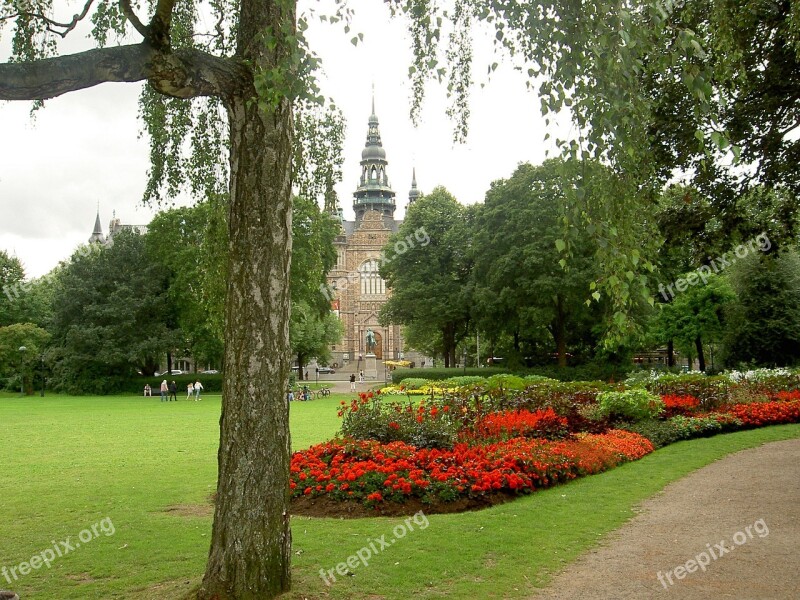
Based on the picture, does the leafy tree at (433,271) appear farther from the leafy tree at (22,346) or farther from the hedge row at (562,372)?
the leafy tree at (22,346)

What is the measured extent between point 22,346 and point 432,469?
39.7 m

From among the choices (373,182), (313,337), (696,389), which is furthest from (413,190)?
(696,389)

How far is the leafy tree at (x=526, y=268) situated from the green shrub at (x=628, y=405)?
739 inches

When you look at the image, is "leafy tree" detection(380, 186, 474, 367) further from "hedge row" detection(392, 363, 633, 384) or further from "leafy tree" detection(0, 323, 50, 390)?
"leafy tree" detection(0, 323, 50, 390)

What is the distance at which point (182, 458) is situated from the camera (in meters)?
13.6

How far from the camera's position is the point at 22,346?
41.8m

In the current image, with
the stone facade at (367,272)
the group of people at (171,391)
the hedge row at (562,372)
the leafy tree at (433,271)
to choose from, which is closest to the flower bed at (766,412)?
the hedge row at (562,372)

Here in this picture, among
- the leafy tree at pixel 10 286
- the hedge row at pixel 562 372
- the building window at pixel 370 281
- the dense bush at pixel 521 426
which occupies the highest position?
the building window at pixel 370 281

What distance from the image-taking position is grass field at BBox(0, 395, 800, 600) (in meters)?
6.05

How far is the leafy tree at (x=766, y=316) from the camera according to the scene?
32.9 m

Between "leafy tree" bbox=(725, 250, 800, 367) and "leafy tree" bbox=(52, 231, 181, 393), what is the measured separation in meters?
31.9

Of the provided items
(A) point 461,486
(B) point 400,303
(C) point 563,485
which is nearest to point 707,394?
(C) point 563,485

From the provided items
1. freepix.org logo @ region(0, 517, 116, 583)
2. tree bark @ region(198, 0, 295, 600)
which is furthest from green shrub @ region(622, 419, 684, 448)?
tree bark @ region(198, 0, 295, 600)

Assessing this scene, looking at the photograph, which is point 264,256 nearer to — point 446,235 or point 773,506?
point 773,506
